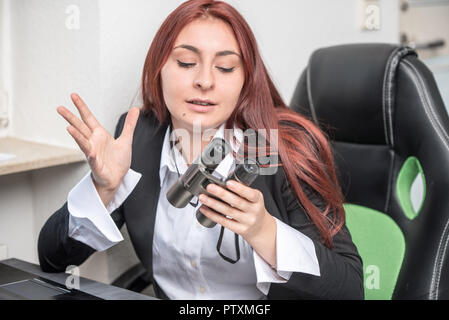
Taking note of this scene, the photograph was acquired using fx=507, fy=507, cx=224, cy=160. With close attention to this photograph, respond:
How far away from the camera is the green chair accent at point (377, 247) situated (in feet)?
3.88

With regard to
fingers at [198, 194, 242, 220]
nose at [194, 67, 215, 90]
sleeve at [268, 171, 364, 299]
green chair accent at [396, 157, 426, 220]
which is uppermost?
nose at [194, 67, 215, 90]

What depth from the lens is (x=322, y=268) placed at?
0.91 meters

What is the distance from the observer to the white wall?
121cm

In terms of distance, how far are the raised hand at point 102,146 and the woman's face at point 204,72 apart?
134mm

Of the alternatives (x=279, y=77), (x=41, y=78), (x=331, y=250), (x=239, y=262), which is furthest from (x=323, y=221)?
(x=279, y=77)

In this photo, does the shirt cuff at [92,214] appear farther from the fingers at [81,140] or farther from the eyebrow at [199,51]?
the eyebrow at [199,51]

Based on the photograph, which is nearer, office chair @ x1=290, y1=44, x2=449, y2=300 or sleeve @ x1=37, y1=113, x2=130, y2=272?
sleeve @ x1=37, y1=113, x2=130, y2=272

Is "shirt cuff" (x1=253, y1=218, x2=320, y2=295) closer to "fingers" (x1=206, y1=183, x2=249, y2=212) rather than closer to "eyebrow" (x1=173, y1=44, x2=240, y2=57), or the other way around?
"fingers" (x1=206, y1=183, x2=249, y2=212)

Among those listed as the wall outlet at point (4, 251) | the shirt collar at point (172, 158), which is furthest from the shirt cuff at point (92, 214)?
the wall outlet at point (4, 251)

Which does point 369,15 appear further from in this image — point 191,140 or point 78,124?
point 78,124

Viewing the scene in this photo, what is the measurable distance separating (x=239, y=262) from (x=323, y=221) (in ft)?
0.69

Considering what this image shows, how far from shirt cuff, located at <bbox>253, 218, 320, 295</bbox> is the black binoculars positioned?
0.18 meters

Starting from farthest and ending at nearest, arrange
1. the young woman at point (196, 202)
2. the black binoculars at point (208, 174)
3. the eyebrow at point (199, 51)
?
1. the eyebrow at point (199, 51)
2. the young woman at point (196, 202)
3. the black binoculars at point (208, 174)

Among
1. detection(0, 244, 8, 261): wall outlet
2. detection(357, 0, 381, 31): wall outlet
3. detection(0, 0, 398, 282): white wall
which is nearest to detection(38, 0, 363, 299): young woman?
detection(0, 0, 398, 282): white wall
